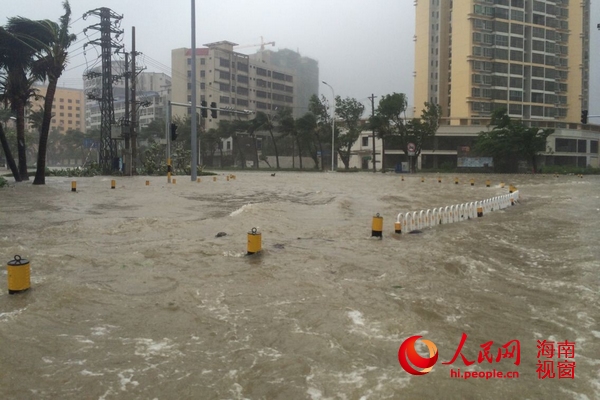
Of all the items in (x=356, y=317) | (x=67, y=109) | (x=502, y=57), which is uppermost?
(x=502, y=57)

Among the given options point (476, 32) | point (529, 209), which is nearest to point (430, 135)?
point (476, 32)

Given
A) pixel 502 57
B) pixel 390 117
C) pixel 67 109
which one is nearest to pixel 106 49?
pixel 390 117

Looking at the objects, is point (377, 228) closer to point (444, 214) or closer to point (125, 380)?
point (444, 214)

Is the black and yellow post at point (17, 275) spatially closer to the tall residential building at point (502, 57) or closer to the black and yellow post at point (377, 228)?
the black and yellow post at point (377, 228)

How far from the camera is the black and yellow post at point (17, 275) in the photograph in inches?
241

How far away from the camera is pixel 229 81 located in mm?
98688

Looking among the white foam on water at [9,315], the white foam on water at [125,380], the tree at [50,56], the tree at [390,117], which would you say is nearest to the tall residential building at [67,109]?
the tree at [390,117]

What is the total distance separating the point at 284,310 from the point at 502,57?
78.3 metres

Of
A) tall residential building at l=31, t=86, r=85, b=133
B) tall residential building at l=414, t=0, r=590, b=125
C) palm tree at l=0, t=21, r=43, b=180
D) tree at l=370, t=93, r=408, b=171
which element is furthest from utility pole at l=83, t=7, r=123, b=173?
tall residential building at l=31, t=86, r=85, b=133

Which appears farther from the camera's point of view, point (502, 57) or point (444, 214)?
point (502, 57)

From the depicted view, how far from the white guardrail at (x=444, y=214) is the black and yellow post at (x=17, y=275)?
759cm

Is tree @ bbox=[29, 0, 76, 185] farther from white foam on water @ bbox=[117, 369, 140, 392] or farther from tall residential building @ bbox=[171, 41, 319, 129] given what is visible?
tall residential building @ bbox=[171, 41, 319, 129]

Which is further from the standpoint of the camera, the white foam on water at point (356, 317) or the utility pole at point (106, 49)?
the utility pole at point (106, 49)

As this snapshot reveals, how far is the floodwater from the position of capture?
415 centimetres
